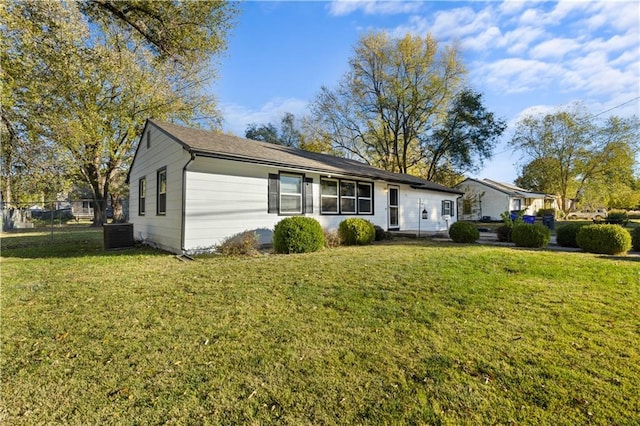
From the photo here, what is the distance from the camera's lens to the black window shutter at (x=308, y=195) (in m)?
10.5

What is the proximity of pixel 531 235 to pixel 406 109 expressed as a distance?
1822cm

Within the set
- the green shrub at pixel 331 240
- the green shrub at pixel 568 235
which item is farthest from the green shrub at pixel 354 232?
the green shrub at pixel 568 235

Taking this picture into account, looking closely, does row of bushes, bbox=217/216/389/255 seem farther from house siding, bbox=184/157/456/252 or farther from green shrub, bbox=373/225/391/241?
green shrub, bbox=373/225/391/241

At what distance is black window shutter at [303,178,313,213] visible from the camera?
1053cm

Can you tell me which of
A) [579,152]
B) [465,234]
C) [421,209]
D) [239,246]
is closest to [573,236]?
[465,234]

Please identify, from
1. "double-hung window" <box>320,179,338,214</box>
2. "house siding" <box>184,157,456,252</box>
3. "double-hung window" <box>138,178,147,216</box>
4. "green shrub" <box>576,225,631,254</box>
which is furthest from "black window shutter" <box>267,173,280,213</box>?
"green shrub" <box>576,225,631,254</box>

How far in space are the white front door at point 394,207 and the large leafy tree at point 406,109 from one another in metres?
12.2

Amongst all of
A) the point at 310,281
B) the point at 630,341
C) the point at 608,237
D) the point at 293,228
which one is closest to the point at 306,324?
the point at 310,281

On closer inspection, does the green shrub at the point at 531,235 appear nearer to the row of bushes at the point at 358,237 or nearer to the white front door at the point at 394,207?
the row of bushes at the point at 358,237

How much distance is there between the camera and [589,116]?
3123 cm

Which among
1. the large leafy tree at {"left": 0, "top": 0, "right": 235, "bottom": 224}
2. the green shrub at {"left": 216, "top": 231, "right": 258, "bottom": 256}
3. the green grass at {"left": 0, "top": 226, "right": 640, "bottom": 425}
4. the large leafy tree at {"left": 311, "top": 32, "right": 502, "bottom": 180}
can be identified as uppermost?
the large leafy tree at {"left": 311, "top": 32, "right": 502, "bottom": 180}

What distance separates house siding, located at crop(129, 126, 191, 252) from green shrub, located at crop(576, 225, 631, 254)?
36.7 feet

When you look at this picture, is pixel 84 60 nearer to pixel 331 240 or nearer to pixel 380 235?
pixel 331 240

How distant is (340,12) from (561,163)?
35.6 m
